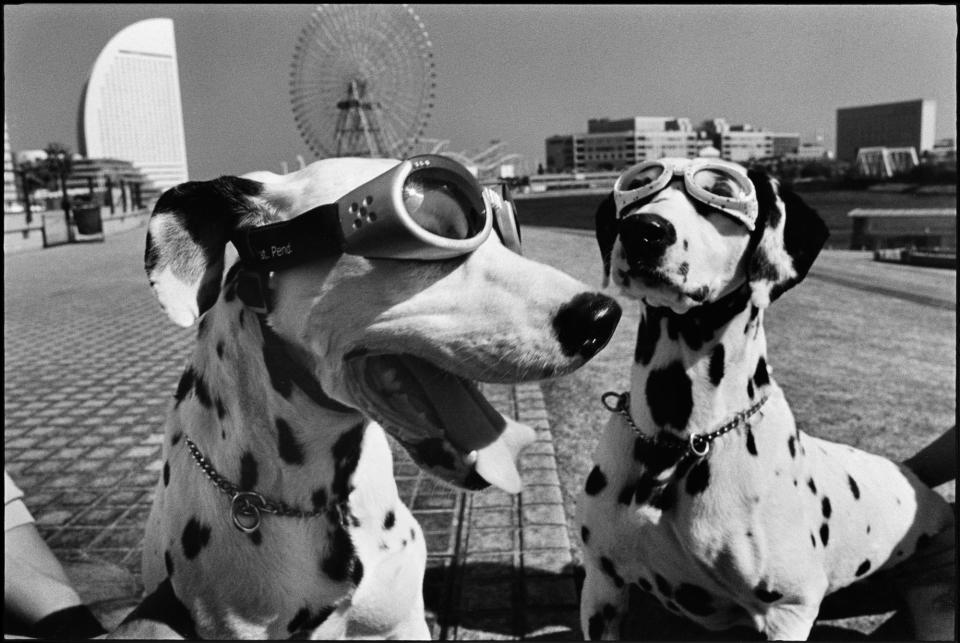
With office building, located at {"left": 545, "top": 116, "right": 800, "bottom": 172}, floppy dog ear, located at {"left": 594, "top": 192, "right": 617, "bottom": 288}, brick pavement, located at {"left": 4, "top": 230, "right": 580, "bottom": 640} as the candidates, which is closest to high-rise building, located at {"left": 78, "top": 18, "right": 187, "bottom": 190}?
office building, located at {"left": 545, "top": 116, "right": 800, "bottom": 172}

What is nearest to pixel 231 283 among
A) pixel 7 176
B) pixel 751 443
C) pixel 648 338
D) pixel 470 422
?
pixel 470 422

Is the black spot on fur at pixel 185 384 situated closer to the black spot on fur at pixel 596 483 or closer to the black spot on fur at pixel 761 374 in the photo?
the black spot on fur at pixel 596 483

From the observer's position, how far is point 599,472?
2457 mm

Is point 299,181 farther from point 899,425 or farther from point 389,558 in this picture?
point 899,425

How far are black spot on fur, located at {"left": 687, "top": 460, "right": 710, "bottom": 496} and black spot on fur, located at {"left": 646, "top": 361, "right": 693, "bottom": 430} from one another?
0.39ft

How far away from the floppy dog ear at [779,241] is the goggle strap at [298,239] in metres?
1.33

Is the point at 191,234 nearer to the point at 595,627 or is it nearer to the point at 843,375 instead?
the point at 595,627

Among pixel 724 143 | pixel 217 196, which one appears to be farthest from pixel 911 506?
pixel 724 143

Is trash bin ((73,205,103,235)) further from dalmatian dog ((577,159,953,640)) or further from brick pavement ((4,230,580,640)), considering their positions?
dalmatian dog ((577,159,953,640))

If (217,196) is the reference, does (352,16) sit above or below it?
above

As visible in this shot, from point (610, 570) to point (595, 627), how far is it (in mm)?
229

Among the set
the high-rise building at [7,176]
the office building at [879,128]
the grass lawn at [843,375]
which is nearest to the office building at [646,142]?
the office building at [879,128]

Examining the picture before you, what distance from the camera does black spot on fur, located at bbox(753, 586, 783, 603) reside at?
219cm

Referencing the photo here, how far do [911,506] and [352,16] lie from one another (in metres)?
39.1
